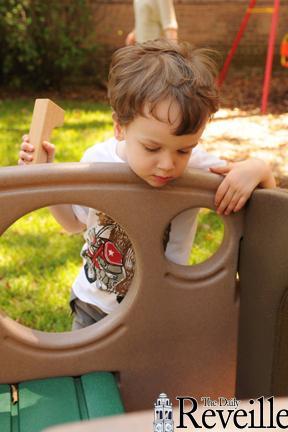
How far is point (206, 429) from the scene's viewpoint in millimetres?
813

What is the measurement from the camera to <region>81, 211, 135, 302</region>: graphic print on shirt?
1.93m

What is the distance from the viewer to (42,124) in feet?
6.01

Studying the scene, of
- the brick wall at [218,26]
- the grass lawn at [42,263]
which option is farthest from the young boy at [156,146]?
the brick wall at [218,26]

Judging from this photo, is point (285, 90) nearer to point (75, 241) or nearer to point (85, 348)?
point (75, 241)

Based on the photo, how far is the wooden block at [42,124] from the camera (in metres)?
1.84

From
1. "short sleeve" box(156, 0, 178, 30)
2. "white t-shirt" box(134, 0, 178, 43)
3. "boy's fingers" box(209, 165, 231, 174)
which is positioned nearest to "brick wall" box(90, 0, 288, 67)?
"white t-shirt" box(134, 0, 178, 43)

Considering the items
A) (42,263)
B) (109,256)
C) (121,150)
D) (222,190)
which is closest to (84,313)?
(109,256)

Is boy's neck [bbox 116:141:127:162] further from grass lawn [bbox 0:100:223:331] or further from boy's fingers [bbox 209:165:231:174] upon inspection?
Result: grass lawn [bbox 0:100:223:331]

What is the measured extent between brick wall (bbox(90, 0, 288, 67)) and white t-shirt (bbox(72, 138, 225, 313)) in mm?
7141

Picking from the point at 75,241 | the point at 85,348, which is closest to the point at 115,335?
the point at 85,348

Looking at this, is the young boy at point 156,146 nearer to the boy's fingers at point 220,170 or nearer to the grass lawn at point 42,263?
the boy's fingers at point 220,170

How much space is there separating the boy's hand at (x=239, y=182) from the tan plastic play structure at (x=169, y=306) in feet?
0.08

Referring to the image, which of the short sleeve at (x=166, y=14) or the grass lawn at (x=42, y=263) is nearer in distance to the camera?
the grass lawn at (x=42, y=263)

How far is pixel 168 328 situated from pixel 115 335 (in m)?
0.15
